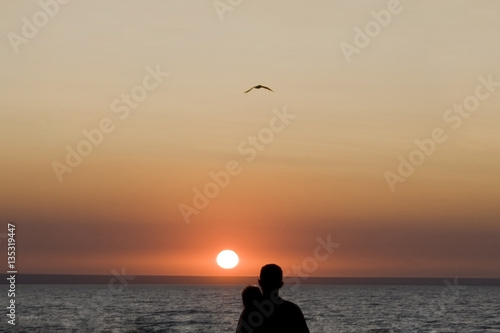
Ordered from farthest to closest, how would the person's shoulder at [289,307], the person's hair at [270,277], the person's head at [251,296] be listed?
the person's head at [251,296] < the person's hair at [270,277] < the person's shoulder at [289,307]

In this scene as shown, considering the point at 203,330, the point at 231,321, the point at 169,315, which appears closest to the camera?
the point at 203,330

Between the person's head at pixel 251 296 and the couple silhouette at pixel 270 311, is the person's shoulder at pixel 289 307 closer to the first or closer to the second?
the couple silhouette at pixel 270 311

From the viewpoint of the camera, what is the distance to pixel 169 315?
327ft

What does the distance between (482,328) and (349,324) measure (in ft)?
48.3

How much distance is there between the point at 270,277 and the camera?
22.3ft

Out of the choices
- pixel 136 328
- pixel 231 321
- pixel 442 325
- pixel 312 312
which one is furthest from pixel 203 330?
pixel 312 312

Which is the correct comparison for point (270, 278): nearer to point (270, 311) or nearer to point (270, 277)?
point (270, 277)

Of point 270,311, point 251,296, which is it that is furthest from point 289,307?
point 251,296

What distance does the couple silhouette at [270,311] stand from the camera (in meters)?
6.44

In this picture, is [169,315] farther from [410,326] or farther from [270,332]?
[270,332]

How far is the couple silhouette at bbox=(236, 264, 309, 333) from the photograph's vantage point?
21.1 feet

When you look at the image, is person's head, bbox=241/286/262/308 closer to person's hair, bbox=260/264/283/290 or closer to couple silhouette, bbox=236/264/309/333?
couple silhouette, bbox=236/264/309/333

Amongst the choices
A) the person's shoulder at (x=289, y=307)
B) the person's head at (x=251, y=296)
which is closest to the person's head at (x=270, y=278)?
the person's head at (x=251, y=296)

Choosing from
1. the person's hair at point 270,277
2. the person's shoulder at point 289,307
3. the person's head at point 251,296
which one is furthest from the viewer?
the person's head at point 251,296
